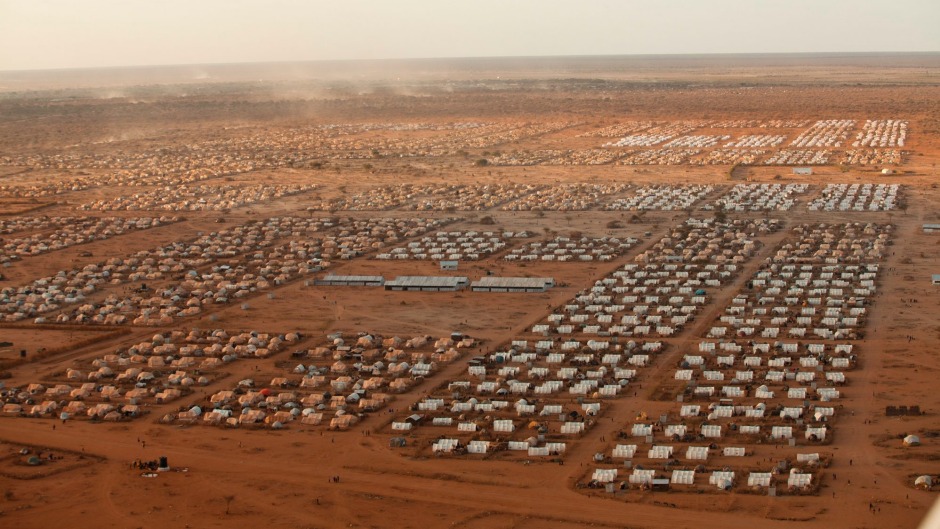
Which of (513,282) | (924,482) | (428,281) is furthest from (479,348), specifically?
(924,482)

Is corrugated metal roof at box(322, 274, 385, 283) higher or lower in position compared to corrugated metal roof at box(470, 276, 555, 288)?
lower

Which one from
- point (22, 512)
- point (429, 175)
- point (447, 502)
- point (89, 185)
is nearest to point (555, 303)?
point (447, 502)

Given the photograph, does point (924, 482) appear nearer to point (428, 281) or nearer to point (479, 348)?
point (479, 348)

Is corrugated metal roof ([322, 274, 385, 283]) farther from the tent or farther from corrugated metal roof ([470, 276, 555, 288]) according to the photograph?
the tent

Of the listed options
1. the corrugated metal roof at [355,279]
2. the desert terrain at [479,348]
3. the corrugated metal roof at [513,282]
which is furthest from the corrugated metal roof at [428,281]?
the corrugated metal roof at [513,282]

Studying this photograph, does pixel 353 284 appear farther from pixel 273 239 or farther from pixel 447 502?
pixel 447 502

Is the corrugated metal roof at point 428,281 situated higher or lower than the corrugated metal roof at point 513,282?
lower

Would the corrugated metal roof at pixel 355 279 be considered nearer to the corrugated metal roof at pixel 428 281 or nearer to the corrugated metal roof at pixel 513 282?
the corrugated metal roof at pixel 428 281

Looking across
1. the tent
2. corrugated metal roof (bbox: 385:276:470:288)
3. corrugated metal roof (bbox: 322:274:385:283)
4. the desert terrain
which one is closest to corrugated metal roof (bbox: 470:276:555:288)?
the desert terrain

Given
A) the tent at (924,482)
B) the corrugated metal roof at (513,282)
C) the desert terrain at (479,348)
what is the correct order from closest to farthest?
the tent at (924,482) < the desert terrain at (479,348) < the corrugated metal roof at (513,282)
